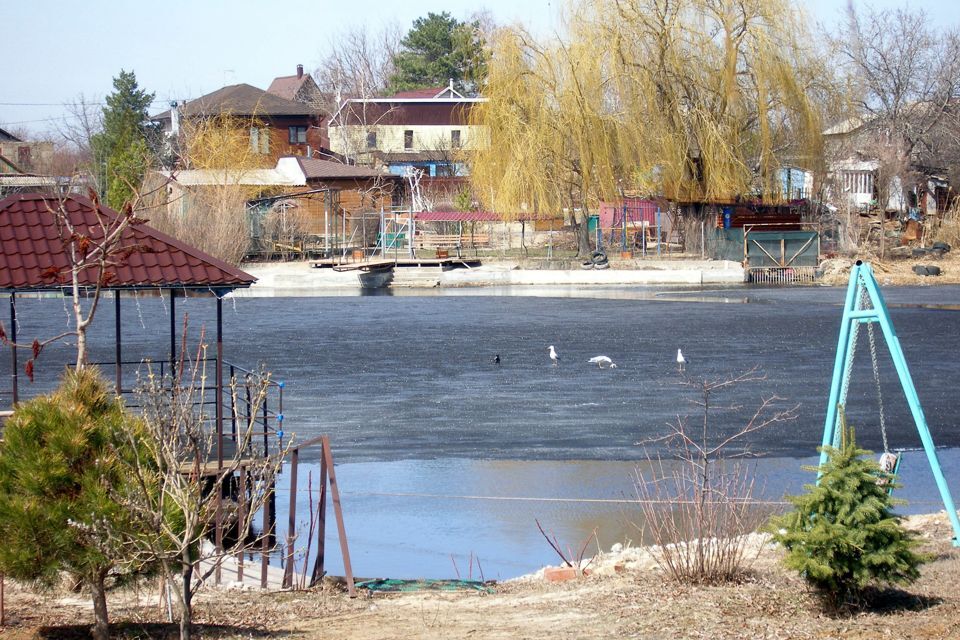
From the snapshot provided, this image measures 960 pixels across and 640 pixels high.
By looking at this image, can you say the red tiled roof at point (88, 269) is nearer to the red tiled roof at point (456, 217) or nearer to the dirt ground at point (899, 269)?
the dirt ground at point (899, 269)

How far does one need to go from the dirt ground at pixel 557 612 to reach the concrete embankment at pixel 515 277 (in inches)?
1587

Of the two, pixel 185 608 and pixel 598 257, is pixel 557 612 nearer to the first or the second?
pixel 185 608

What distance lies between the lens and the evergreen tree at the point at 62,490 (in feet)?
23.6

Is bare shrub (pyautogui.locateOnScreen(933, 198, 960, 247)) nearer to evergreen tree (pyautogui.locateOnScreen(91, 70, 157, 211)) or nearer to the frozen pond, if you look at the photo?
the frozen pond

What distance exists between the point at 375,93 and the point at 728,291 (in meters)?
67.2

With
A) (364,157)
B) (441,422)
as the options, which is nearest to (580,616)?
(441,422)

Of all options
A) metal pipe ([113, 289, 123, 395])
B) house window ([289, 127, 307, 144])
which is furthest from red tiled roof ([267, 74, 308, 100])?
metal pipe ([113, 289, 123, 395])

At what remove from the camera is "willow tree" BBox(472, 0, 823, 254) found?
4953 cm

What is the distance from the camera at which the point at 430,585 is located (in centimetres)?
1023

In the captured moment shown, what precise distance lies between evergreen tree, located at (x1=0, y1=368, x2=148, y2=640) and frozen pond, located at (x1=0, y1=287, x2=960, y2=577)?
4.89m

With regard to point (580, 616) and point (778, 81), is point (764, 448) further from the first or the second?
point (778, 81)

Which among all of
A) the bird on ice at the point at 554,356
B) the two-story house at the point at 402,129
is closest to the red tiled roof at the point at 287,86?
the two-story house at the point at 402,129

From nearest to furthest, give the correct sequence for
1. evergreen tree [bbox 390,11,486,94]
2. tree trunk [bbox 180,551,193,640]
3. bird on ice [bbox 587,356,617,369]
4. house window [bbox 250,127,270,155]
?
tree trunk [bbox 180,551,193,640] → bird on ice [bbox 587,356,617,369] → house window [bbox 250,127,270,155] → evergreen tree [bbox 390,11,486,94]

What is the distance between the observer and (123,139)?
225 feet
